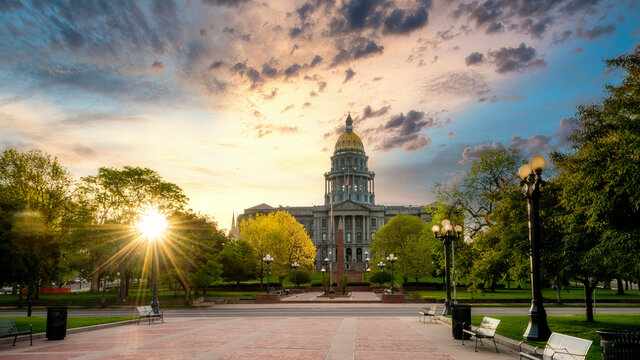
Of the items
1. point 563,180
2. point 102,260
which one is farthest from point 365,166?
point 563,180

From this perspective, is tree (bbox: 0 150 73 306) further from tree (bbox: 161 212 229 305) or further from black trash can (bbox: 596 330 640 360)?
black trash can (bbox: 596 330 640 360)

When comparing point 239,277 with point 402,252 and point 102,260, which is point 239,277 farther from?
point 402,252

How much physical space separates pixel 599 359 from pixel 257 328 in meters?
13.8

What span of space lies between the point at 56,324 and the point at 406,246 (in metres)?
54.3

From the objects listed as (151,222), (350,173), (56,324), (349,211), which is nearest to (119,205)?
(151,222)

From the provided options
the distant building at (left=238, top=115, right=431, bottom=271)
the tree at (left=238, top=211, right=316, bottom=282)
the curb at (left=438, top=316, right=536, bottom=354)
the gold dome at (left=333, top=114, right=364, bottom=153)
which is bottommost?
the curb at (left=438, top=316, right=536, bottom=354)

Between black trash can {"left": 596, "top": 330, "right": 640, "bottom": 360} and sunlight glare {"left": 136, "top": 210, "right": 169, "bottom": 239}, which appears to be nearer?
black trash can {"left": 596, "top": 330, "right": 640, "bottom": 360}

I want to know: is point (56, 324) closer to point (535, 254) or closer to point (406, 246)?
point (535, 254)

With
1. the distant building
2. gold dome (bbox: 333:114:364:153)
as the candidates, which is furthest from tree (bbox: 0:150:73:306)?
gold dome (bbox: 333:114:364:153)

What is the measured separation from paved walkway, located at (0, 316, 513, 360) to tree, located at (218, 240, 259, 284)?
38.6 m

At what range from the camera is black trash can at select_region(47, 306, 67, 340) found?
58.5 ft

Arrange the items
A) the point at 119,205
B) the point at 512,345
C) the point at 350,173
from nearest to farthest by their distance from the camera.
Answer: the point at 512,345
the point at 119,205
the point at 350,173

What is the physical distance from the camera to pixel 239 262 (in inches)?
2457

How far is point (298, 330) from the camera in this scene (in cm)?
2059
